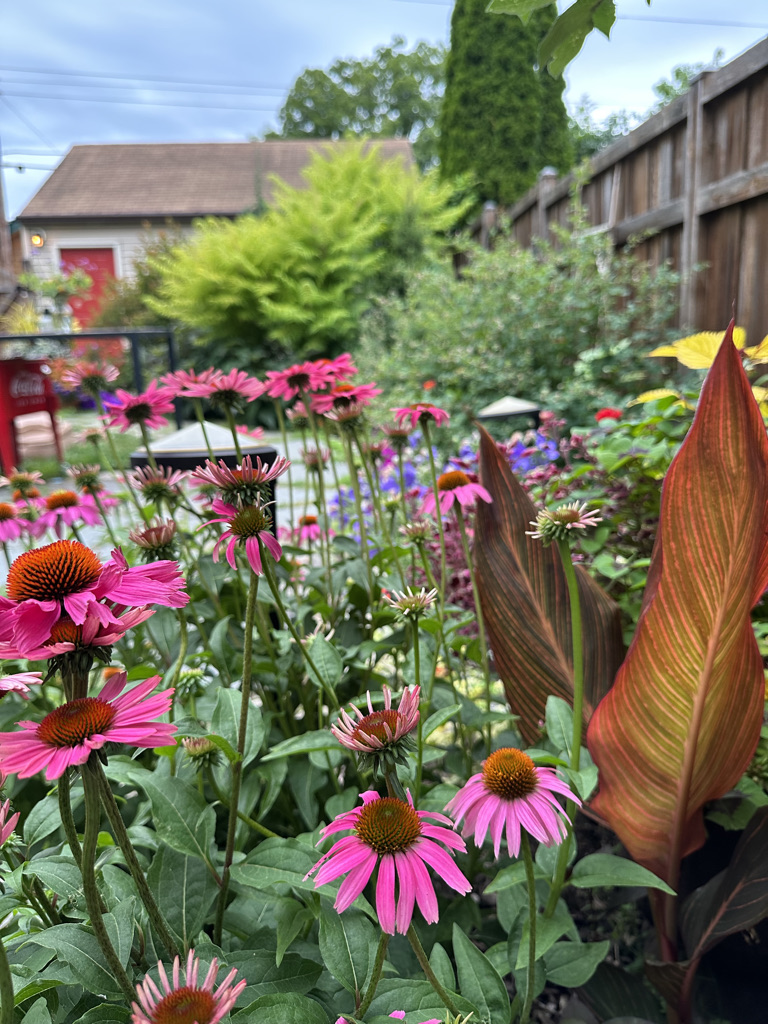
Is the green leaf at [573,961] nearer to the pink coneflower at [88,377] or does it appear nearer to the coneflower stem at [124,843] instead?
the coneflower stem at [124,843]

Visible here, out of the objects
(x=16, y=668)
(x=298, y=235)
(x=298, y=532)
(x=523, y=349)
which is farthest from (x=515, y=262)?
(x=298, y=235)

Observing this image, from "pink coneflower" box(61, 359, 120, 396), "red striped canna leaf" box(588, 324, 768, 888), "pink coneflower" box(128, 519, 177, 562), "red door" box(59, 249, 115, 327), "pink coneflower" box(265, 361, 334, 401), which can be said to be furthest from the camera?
"red door" box(59, 249, 115, 327)

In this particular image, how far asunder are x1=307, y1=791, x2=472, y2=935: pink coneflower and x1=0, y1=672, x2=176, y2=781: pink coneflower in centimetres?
13

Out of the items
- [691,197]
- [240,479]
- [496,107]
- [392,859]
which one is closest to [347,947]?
[392,859]

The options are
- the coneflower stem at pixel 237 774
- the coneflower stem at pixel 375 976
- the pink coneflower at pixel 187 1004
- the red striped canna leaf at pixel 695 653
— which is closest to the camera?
the pink coneflower at pixel 187 1004

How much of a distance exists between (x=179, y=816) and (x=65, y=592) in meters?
0.31

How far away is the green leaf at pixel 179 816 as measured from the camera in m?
0.63

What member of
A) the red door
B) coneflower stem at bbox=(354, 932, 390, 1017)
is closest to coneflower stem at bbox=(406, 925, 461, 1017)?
coneflower stem at bbox=(354, 932, 390, 1017)

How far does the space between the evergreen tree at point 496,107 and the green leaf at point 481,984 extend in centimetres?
1065

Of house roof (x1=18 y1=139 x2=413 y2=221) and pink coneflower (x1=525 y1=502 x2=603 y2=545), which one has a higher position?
house roof (x1=18 y1=139 x2=413 y2=221)

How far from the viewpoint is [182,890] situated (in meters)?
0.62

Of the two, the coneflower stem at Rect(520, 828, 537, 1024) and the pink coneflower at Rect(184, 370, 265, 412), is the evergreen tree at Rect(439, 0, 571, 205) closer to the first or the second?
the pink coneflower at Rect(184, 370, 265, 412)

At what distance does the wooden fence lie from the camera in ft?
8.86

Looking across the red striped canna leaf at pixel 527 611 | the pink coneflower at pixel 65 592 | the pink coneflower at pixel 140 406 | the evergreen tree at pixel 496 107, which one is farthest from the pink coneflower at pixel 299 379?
the evergreen tree at pixel 496 107
